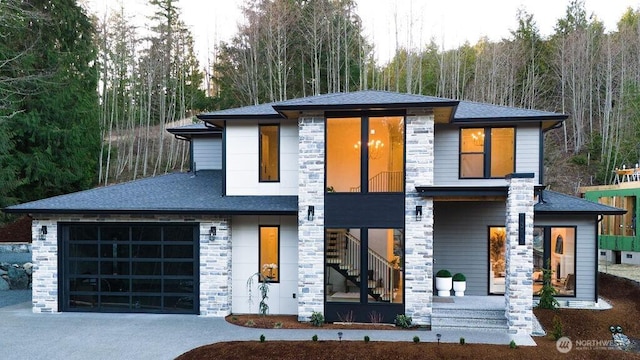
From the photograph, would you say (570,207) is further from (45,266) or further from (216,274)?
(45,266)

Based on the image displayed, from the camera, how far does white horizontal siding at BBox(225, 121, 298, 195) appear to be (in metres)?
10.4

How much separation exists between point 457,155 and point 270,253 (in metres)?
5.58

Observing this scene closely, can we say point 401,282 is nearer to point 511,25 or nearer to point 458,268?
point 458,268

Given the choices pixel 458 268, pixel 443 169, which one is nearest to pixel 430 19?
pixel 443 169

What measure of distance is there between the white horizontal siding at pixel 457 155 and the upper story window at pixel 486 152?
0.13 m

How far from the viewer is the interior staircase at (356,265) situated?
929 cm

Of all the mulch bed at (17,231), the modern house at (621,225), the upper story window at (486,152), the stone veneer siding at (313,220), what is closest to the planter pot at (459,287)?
the upper story window at (486,152)

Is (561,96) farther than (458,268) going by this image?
Yes

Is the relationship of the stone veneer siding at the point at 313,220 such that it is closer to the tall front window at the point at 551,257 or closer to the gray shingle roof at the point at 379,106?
the gray shingle roof at the point at 379,106

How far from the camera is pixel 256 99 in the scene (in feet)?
76.9

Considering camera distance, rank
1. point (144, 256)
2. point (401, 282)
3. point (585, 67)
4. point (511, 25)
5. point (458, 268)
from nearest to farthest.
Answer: point (401, 282) → point (144, 256) → point (458, 268) → point (585, 67) → point (511, 25)

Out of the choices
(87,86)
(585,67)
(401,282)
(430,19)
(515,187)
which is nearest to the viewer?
(515,187)

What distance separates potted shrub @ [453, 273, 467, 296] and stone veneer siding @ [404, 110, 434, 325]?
1.67 m

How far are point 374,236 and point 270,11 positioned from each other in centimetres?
1766
